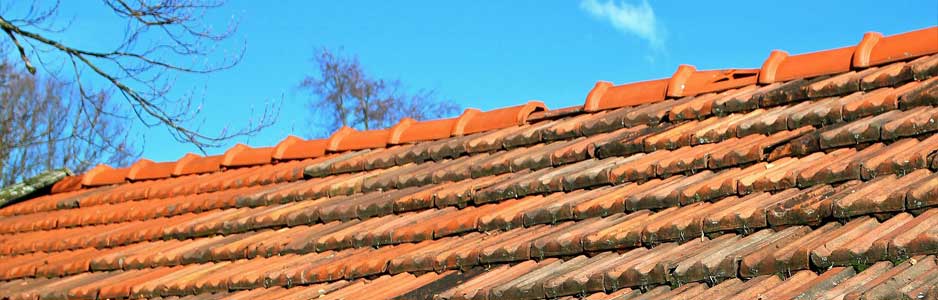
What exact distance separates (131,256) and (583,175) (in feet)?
9.47

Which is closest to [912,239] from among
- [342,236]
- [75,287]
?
[342,236]

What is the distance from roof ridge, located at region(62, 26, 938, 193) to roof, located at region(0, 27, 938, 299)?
0.01m

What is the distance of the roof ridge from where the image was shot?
488 centimetres

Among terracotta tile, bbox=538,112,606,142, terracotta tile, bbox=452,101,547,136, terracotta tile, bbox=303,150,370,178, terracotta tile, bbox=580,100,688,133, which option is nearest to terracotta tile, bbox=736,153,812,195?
terracotta tile, bbox=580,100,688,133

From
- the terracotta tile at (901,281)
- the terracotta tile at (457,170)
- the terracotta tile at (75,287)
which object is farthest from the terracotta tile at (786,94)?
the terracotta tile at (75,287)

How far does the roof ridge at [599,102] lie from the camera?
16.0 ft

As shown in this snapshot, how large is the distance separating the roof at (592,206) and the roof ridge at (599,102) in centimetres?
1

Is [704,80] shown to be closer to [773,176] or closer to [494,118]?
[494,118]

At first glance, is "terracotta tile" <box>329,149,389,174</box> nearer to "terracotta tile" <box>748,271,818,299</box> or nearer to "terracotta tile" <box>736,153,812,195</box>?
"terracotta tile" <box>736,153,812,195</box>

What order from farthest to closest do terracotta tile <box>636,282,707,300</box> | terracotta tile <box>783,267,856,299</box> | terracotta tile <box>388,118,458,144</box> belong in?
terracotta tile <box>388,118,458,144</box>, terracotta tile <box>636,282,707,300</box>, terracotta tile <box>783,267,856,299</box>

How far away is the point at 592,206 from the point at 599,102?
1.56 m

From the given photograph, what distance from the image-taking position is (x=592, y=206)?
438cm

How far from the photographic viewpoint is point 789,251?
3293mm

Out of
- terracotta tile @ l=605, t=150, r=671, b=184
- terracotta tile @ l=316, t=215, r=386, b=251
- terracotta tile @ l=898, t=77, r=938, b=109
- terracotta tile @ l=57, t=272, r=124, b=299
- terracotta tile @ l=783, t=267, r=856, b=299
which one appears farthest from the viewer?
terracotta tile @ l=57, t=272, r=124, b=299
